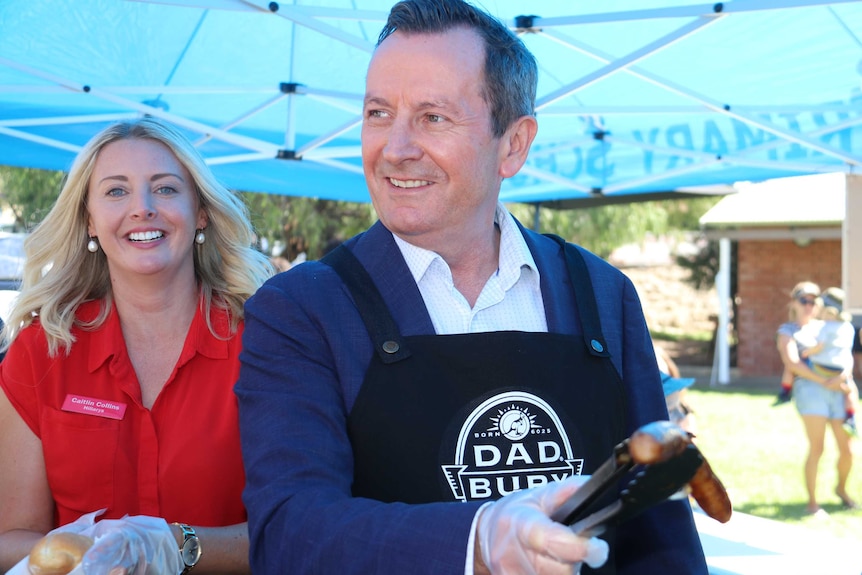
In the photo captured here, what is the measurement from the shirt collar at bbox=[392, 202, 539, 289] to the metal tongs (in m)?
0.63

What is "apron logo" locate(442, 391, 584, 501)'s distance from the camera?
138 centimetres

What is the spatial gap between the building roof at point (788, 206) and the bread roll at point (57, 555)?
584 inches

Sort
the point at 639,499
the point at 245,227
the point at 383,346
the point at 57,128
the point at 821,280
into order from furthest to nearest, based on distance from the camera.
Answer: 1. the point at 821,280
2. the point at 57,128
3. the point at 245,227
4. the point at 383,346
5. the point at 639,499

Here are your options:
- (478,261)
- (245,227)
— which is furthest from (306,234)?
(478,261)

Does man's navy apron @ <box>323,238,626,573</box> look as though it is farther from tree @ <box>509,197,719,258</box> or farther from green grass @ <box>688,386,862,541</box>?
tree @ <box>509,197,719,258</box>

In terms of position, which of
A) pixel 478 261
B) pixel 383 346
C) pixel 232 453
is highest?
pixel 478 261

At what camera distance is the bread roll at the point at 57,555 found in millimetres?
1473

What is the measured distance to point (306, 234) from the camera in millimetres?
12695

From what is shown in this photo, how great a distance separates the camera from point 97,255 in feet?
7.75

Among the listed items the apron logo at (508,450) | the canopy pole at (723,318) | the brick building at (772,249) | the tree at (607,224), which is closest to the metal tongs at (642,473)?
the apron logo at (508,450)

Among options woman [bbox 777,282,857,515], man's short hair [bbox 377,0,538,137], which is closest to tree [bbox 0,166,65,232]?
woman [bbox 777,282,857,515]

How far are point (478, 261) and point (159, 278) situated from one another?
0.96 m

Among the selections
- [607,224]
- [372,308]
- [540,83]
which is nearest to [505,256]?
[372,308]

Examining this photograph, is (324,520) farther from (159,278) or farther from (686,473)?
(159,278)
